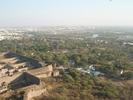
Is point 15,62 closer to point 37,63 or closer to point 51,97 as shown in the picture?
point 37,63

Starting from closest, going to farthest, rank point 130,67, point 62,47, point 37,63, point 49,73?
point 49,73, point 37,63, point 130,67, point 62,47

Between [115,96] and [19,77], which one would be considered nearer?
[115,96]

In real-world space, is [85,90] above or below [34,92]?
below

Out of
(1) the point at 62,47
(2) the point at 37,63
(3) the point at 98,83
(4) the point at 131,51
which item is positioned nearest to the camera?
(3) the point at 98,83

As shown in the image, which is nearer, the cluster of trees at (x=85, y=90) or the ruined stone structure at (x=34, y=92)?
the ruined stone structure at (x=34, y=92)

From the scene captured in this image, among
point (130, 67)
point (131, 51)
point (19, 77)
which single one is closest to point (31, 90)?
point (19, 77)

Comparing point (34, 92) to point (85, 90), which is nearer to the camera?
point (34, 92)

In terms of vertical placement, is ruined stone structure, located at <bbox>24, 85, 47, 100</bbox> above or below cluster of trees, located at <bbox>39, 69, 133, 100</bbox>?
above

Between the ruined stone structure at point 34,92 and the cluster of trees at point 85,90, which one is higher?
the ruined stone structure at point 34,92

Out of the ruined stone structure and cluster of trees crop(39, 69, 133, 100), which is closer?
the ruined stone structure
